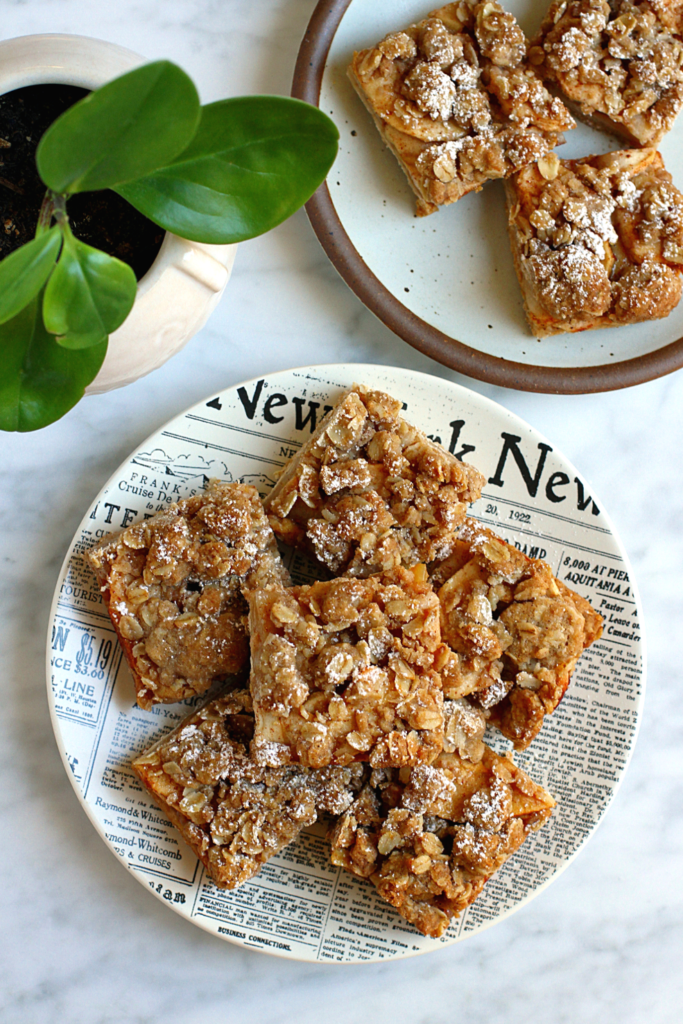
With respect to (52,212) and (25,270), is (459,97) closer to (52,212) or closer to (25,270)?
(52,212)

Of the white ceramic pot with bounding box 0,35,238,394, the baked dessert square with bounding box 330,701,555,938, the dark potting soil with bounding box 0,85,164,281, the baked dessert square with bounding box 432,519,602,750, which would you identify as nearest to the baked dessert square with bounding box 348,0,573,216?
the white ceramic pot with bounding box 0,35,238,394

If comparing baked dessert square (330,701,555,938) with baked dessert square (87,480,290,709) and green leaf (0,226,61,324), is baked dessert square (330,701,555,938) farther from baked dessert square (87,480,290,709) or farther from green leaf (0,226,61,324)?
green leaf (0,226,61,324)

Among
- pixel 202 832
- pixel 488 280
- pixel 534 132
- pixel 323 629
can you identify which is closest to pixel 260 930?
pixel 202 832

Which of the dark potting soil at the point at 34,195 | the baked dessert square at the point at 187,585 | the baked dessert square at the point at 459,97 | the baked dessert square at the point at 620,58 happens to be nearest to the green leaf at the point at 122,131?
the dark potting soil at the point at 34,195

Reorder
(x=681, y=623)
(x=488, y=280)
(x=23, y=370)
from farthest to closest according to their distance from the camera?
(x=681, y=623), (x=488, y=280), (x=23, y=370)

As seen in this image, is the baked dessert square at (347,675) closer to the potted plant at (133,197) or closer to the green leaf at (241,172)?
the potted plant at (133,197)

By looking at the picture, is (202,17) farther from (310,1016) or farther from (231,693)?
(310,1016)

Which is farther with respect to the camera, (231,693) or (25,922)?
(25,922)

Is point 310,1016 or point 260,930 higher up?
point 260,930
